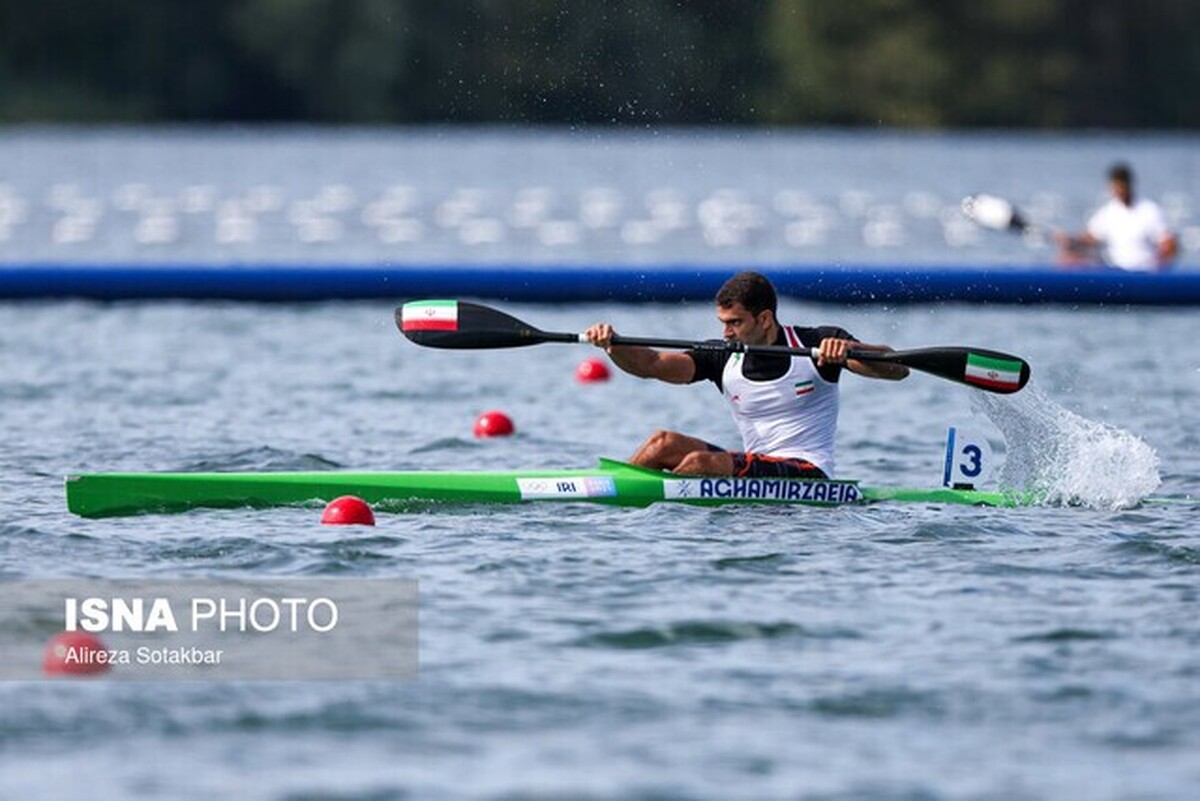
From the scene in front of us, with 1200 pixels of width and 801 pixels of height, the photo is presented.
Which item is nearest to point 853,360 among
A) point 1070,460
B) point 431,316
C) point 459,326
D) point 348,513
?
point 1070,460

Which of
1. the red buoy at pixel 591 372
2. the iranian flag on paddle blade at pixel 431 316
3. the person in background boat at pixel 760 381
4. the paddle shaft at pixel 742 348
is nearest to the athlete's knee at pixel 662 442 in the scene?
the person in background boat at pixel 760 381

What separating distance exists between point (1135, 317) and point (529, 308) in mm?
6045

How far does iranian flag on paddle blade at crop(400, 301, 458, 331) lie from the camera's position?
1355cm

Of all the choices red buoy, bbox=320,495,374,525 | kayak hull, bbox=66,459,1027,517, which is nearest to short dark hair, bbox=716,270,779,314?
kayak hull, bbox=66,459,1027,517

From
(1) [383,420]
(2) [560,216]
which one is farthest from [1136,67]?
(1) [383,420]

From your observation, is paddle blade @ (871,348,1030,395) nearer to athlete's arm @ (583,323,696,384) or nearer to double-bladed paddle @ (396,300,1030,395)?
double-bladed paddle @ (396,300,1030,395)

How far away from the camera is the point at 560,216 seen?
43.1m

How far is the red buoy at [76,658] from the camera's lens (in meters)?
8.96

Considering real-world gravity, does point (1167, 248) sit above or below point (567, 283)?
above

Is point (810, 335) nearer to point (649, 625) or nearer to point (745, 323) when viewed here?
point (745, 323)

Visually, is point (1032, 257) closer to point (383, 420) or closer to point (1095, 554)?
point (383, 420)

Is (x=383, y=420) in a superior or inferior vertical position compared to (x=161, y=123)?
inferior

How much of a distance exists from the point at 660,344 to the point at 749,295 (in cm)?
57

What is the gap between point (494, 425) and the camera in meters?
16.1
